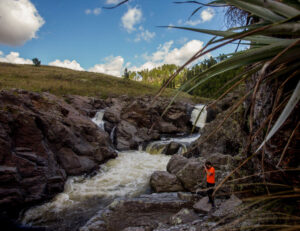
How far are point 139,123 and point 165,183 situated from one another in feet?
34.8

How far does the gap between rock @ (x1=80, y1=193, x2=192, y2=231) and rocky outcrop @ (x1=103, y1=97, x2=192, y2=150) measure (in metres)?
7.45

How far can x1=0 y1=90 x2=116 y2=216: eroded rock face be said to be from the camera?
6.24 m

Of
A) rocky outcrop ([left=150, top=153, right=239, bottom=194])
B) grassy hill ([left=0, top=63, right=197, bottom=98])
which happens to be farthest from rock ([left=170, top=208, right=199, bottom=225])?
grassy hill ([left=0, top=63, right=197, bottom=98])

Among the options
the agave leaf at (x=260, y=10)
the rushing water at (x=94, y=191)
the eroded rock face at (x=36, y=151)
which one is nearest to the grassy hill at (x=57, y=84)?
the rushing water at (x=94, y=191)

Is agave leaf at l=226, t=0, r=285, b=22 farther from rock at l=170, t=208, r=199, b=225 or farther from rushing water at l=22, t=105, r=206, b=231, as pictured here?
rock at l=170, t=208, r=199, b=225

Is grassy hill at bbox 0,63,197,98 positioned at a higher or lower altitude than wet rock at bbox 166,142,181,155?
higher

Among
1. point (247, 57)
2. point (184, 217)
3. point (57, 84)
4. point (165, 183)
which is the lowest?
point (165, 183)

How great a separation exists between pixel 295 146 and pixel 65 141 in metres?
9.78

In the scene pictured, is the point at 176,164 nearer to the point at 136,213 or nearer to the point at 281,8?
the point at 136,213

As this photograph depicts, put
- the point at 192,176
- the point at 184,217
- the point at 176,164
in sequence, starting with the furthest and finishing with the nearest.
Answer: the point at 176,164
the point at 192,176
the point at 184,217

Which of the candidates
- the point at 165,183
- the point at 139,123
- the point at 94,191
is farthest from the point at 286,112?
the point at 139,123

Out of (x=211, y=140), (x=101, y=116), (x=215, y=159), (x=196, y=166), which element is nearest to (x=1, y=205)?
(x=196, y=166)

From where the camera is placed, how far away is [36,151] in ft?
24.6

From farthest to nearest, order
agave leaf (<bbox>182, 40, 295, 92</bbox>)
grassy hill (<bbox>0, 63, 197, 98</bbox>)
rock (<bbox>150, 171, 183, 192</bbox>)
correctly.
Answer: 1. grassy hill (<bbox>0, 63, 197, 98</bbox>)
2. rock (<bbox>150, 171, 183, 192</bbox>)
3. agave leaf (<bbox>182, 40, 295, 92</bbox>)
